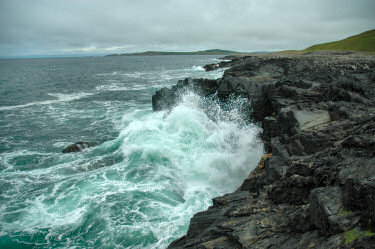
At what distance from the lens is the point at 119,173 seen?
1800 cm

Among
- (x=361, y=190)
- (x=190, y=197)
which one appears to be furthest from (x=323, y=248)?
(x=190, y=197)

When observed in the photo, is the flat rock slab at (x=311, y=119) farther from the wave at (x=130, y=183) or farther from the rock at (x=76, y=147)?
the rock at (x=76, y=147)

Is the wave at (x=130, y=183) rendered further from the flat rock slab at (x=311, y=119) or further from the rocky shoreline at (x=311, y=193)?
the flat rock slab at (x=311, y=119)

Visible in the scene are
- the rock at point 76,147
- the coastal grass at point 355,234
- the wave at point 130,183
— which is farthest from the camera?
the rock at point 76,147

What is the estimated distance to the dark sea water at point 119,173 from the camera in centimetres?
1238

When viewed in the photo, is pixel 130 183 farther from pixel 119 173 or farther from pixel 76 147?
pixel 76 147

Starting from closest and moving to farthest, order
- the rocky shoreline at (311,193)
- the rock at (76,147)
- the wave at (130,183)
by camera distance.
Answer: the rocky shoreline at (311,193)
the wave at (130,183)
the rock at (76,147)

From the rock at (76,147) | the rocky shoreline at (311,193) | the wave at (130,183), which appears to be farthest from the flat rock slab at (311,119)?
the rock at (76,147)

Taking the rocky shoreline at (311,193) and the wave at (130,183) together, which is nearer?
the rocky shoreline at (311,193)

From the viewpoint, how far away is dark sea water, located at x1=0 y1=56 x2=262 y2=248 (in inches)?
487

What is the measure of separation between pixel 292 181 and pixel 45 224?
41.3 ft

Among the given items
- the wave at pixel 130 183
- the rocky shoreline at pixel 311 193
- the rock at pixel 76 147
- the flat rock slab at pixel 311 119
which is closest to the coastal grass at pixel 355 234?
the rocky shoreline at pixel 311 193

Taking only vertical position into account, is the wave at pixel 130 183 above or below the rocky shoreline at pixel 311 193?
below

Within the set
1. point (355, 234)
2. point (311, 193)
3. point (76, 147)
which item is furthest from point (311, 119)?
point (76, 147)
